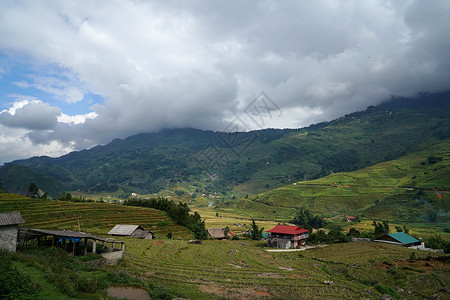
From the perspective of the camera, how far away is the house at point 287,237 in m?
45.9

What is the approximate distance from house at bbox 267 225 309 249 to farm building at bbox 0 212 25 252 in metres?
40.0

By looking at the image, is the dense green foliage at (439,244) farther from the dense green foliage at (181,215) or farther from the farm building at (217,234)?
the dense green foliage at (181,215)

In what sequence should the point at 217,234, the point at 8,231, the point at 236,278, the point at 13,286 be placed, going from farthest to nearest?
1. the point at 217,234
2. the point at 236,278
3. the point at 8,231
4. the point at 13,286

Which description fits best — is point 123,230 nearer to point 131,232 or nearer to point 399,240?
point 131,232

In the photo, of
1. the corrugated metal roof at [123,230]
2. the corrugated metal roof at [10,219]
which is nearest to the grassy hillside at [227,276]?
the corrugated metal roof at [10,219]

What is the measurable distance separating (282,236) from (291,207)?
70556mm

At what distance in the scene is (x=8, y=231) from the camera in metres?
18.2

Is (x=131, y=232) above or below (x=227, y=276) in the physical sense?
below

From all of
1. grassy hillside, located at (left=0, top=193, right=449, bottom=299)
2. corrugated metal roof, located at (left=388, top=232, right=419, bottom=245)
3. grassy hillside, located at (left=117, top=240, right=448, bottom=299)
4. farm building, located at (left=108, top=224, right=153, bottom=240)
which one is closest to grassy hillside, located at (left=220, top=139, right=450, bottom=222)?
corrugated metal roof, located at (left=388, top=232, right=419, bottom=245)

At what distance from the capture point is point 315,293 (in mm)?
17125

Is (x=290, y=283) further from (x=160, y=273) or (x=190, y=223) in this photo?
(x=190, y=223)

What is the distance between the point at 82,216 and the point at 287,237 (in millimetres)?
42909

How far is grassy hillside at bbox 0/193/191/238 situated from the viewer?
141 ft

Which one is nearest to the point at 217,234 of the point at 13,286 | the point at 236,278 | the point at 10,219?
the point at 236,278
